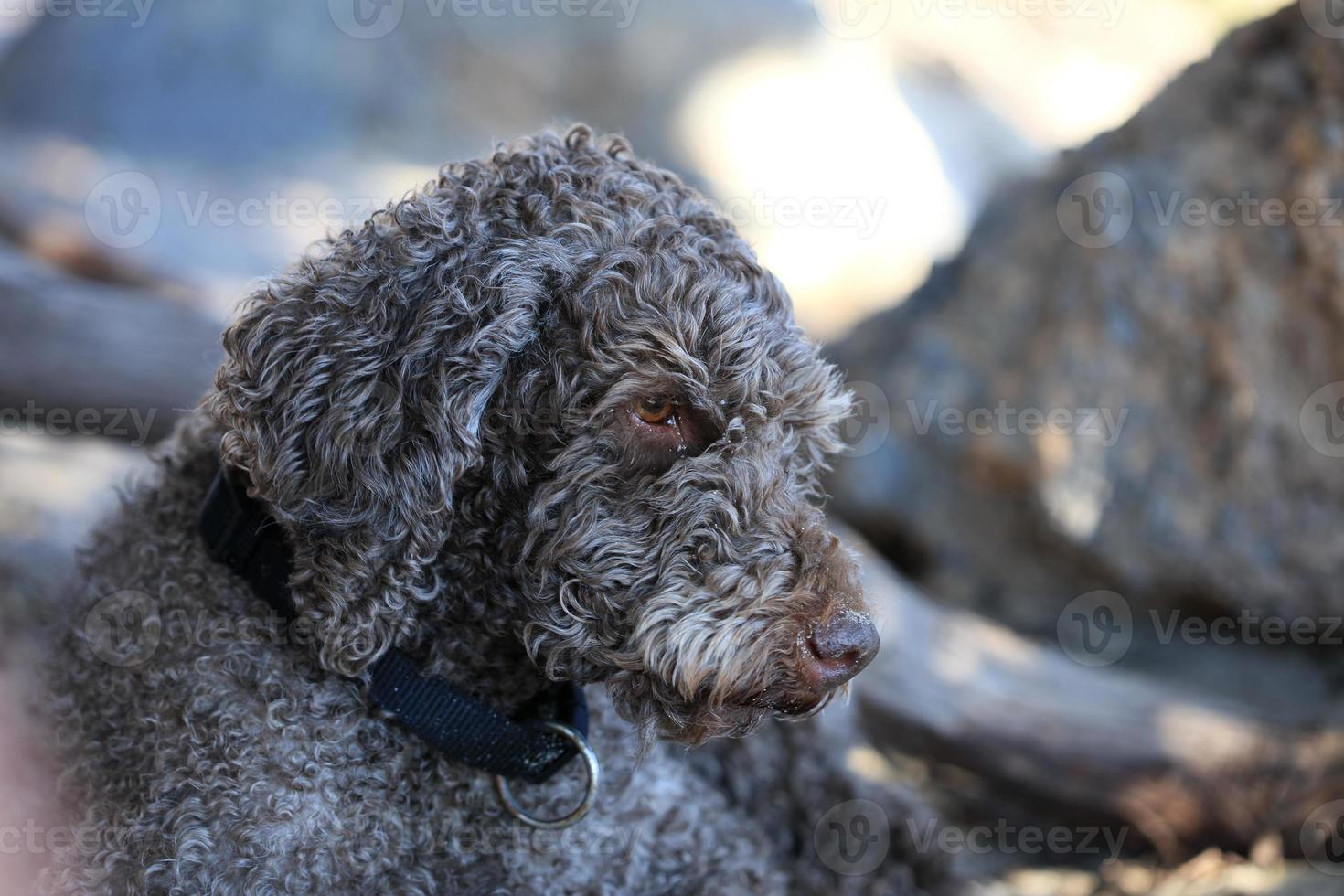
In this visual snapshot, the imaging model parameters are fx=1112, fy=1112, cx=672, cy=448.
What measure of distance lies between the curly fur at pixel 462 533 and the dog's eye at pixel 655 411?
0.11 feet

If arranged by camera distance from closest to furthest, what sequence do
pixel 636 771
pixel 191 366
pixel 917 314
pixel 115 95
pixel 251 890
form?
1. pixel 251 890
2. pixel 636 771
3. pixel 191 366
4. pixel 917 314
5. pixel 115 95

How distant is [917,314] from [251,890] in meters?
4.35

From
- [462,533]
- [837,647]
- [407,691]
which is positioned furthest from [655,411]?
[407,691]

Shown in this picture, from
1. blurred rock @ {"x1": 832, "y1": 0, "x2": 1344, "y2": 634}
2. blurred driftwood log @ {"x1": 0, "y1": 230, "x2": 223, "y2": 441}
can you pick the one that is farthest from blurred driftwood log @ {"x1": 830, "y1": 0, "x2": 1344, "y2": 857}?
blurred driftwood log @ {"x1": 0, "y1": 230, "x2": 223, "y2": 441}

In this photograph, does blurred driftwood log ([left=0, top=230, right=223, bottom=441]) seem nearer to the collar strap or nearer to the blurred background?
the blurred background

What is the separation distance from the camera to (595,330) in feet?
7.09

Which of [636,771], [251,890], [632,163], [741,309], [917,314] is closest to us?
[251,890]

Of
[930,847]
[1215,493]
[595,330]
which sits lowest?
[930,847]

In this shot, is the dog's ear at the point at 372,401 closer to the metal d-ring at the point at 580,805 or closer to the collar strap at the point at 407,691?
the collar strap at the point at 407,691

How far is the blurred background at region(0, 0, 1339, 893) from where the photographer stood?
4.09 m

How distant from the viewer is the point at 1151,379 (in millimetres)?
4902

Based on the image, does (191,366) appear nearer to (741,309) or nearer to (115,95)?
(741,309)

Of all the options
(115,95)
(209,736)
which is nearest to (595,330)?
(209,736)

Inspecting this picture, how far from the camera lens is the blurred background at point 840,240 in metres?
4.09
